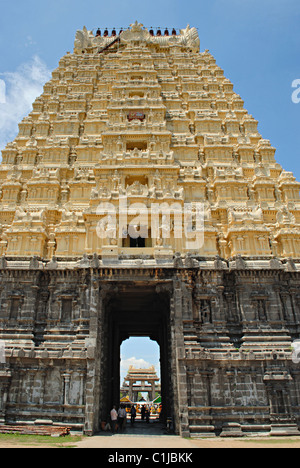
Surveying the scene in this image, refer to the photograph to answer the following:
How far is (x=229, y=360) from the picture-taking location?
2178 centimetres

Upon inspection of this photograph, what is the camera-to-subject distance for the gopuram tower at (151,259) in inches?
842

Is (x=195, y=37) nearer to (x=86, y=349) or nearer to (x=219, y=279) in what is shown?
(x=219, y=279)

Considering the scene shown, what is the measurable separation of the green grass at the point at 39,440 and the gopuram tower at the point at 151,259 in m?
2.19

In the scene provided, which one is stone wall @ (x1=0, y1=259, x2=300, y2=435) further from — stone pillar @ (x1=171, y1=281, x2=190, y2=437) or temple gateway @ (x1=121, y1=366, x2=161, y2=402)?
temple gateway @ (x1=121, y1=366, x2=161, y2=402)

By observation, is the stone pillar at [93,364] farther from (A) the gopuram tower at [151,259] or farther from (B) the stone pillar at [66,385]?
(B) the stone pillar at [66,385]

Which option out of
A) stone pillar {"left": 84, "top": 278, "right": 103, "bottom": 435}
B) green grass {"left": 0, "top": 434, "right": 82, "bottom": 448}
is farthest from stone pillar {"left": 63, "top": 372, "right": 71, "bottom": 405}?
green grass {"left": 0, "top": 434, "right": 82, "bottom": 448}

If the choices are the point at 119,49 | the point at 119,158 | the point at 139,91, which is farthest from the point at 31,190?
the point at 119,49

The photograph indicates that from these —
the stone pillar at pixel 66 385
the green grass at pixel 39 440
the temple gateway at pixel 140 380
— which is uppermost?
the temple gateway at pixel 140 380

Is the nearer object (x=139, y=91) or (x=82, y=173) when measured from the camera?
(x=82, y=173)

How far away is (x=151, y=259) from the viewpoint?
24125 millimetres

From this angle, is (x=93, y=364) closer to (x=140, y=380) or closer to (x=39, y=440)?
(x=39, y=440)

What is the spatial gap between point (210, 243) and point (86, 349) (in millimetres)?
11599

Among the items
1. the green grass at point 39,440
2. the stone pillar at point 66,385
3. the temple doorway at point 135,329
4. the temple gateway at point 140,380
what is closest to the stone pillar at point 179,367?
the temple doorway at point 135,329

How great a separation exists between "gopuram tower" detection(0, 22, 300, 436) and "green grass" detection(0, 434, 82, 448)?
219 centimetres
